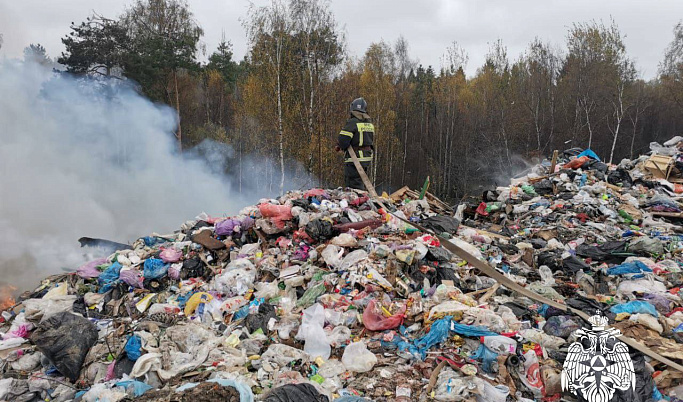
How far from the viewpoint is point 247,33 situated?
50.5 feet

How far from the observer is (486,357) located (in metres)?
2.97

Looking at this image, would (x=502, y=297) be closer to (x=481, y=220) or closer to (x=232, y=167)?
(x=481, y=220)

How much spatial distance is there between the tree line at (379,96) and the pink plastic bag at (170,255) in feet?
29.6

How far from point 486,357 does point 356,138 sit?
4524mm

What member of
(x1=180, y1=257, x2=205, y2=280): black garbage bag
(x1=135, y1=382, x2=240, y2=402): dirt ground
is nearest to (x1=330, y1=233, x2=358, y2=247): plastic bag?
(x1=180, y1=257, x2=205, y2=280): black garbage bag

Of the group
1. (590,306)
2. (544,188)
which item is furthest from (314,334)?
(544,188)

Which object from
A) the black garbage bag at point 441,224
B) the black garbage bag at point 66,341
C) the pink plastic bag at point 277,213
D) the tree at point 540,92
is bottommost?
the black garbage bag at point 66,341

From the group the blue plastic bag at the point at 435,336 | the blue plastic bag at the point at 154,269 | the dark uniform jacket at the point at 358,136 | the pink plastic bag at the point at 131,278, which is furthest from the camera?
the dark uniform jacket at the point at 358,136

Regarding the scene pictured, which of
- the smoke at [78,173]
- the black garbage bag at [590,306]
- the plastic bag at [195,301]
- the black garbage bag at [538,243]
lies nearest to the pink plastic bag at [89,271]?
the plastic bag at [195,301]

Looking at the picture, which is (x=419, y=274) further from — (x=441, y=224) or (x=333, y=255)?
(x=441, y=224)

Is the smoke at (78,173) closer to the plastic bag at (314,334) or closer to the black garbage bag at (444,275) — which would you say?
the plastic bag at (314,334)

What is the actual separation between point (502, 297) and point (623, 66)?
72.0 feet

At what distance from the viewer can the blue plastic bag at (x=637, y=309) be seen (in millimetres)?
3547

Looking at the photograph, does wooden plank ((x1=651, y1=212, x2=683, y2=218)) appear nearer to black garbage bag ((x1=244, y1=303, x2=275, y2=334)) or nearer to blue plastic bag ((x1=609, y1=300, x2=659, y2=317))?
blue plastic bag ((x1=609, y1=300, x2=659, y2=317))
